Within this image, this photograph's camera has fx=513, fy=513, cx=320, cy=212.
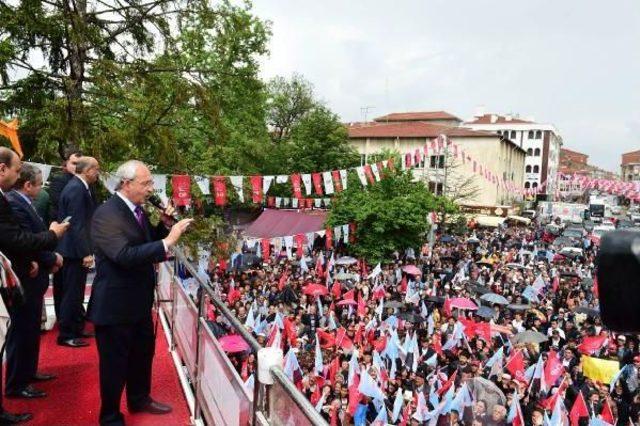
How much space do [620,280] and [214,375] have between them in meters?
2.53

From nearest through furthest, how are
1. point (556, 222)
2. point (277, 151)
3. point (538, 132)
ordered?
point (277, 151), point (556, 222), point (538, 132)

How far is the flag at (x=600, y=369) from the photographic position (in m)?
9.60

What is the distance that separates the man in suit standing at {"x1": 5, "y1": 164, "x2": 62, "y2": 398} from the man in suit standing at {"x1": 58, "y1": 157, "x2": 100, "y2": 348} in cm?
68

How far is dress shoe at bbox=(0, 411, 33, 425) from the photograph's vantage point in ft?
10.9

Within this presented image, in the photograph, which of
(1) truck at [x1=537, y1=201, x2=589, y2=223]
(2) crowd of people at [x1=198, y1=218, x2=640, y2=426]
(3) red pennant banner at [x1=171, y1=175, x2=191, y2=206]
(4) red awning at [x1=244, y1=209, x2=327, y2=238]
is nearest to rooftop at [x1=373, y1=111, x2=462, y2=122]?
(1) truck at [x1=537, y1=201, x2=589, y2=223]

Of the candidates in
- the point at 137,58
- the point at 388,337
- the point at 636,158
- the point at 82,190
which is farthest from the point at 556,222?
the point at 636,158

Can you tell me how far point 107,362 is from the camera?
3.27 metres

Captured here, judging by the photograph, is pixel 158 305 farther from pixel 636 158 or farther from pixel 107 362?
pixel 636 158

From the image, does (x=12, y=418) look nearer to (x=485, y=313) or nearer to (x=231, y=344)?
(x=231, y=344)

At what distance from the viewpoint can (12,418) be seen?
11.0 feet

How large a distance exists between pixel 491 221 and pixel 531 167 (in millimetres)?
42521

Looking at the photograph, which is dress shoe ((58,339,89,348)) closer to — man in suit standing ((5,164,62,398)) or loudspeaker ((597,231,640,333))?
man in suit standing ((5,164,62,398))

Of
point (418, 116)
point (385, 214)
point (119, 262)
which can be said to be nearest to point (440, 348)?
point (119, 262)

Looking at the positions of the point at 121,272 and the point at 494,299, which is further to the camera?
the point at 494,299
